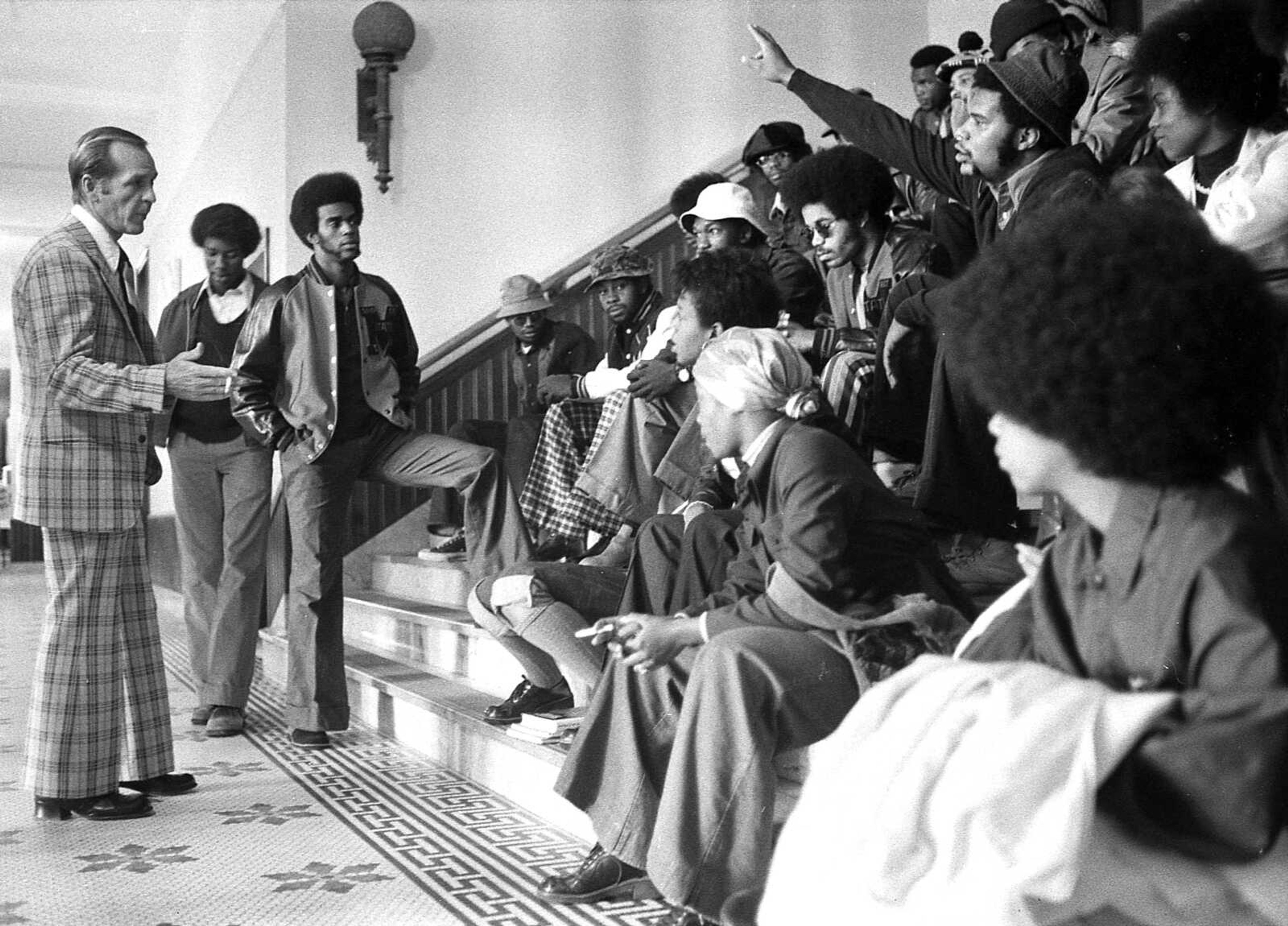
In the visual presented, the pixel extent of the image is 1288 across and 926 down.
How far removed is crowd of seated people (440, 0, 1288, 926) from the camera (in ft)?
4.04

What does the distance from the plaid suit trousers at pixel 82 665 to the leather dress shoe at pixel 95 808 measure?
0.8 inches

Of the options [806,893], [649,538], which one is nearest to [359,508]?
[649,538]

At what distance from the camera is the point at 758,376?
2.45 m

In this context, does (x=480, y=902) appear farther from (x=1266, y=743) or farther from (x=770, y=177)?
(x=770, y=177)

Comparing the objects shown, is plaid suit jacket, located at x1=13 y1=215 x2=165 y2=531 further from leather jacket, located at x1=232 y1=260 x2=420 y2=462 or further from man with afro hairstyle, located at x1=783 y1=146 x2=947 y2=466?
man with afro hairstyle, located at x1=783 y1=146 x2=947 y2=466

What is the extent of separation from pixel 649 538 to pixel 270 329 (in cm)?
186

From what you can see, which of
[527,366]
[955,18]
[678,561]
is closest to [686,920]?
[678,561]

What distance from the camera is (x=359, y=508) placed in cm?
620

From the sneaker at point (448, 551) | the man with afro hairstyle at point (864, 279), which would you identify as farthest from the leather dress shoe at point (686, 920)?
the sneaker at point (448, 551)

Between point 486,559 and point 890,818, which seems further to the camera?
point 486,559

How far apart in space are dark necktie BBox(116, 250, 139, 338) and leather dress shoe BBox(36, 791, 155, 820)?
3.84ft

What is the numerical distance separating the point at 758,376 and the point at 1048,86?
0.95 metres

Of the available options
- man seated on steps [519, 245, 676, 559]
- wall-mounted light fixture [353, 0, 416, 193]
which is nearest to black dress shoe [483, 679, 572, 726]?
man seated on steps [519, 245, 676, 559]

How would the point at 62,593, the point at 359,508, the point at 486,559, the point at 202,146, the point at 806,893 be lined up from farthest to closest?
the point at 202,146
the point at 359,508
the point at 486,559
the point at 62,593
the point at 806,893
